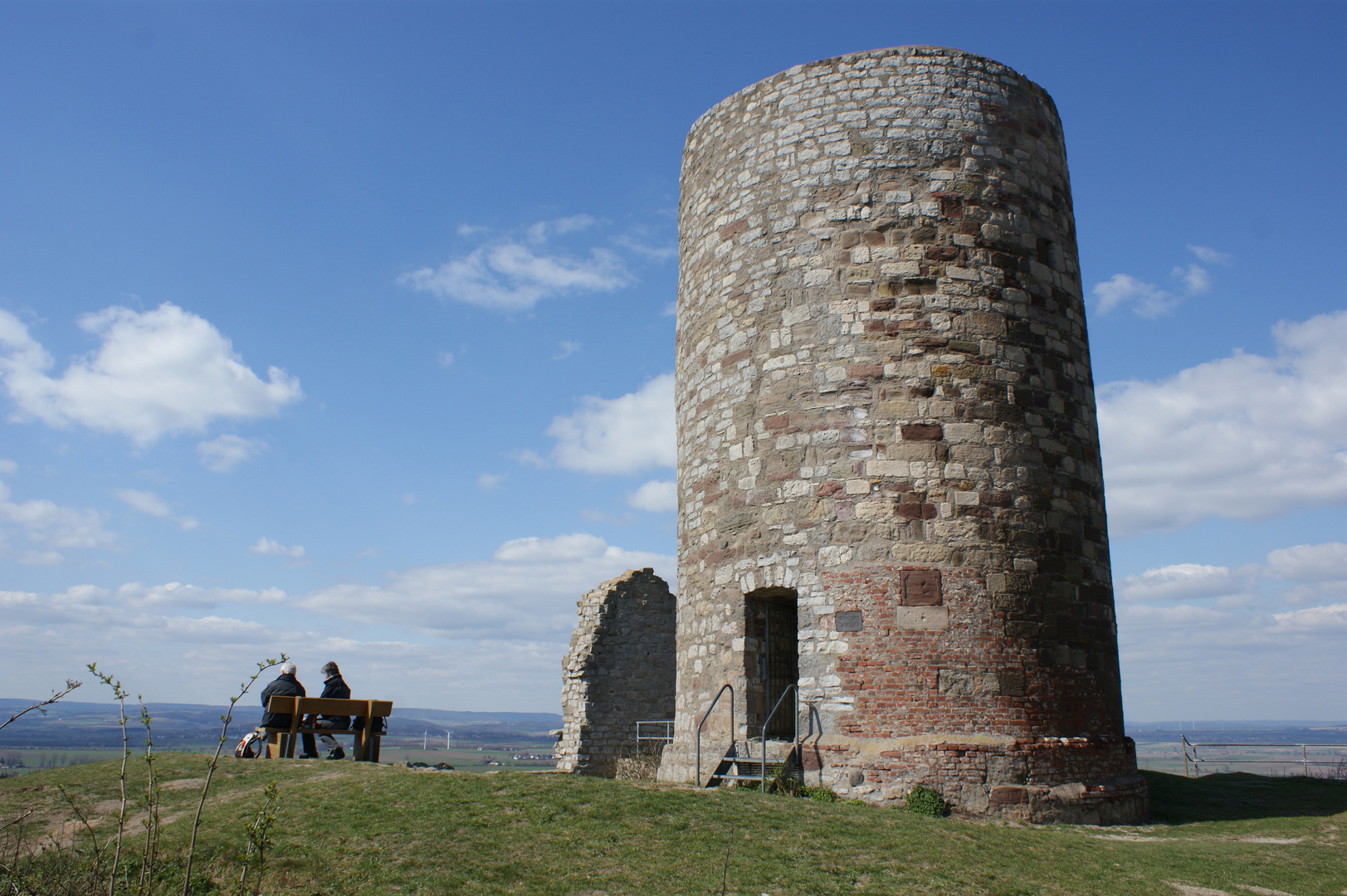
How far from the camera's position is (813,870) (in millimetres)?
6258

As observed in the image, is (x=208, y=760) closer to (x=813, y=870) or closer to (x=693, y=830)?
(x=693, y=830)

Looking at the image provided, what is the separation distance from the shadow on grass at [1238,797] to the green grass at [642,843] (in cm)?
71

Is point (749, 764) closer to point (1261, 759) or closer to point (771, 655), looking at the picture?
point (771, 655)

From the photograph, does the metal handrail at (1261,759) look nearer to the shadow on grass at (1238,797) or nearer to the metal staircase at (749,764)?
the shadow on grass at (1238,797)

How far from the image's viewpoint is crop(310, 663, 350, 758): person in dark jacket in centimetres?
1066

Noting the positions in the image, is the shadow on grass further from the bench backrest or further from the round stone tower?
the bench backrest

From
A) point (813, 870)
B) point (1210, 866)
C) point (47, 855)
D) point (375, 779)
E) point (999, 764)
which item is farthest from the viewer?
point (999, 764)

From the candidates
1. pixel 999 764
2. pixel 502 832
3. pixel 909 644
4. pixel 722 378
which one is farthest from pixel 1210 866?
pixel 722 378

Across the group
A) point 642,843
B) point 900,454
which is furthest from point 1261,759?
point 642,843

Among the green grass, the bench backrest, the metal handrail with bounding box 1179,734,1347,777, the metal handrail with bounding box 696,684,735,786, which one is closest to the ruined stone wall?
the bench backrest

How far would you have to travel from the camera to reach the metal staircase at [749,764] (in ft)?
30.1

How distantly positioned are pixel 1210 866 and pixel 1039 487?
13.2 ft

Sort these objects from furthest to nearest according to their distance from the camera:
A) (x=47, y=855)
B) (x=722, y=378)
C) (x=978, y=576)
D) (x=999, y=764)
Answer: (x=722, y=378) → (x=978, y=576) → (x=999, y=764) → (x=47, y=855)

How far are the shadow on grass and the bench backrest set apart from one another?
8768 millimetres
